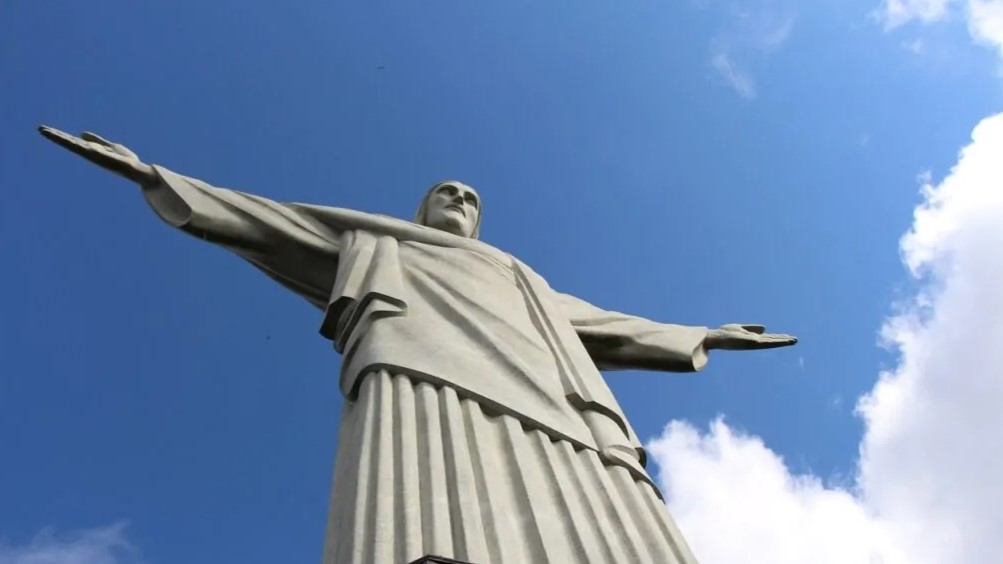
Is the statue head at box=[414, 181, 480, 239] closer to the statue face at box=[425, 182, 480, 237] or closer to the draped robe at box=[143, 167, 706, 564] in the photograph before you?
the statue face at box=[425, 182, 480, 237]

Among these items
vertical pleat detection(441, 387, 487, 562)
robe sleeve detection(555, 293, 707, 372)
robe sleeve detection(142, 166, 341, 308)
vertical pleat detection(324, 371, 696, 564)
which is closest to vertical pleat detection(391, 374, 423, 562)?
vertical pleat detection(324, 371, 696, 564)

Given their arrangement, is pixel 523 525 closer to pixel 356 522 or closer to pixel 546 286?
pixel 356 522

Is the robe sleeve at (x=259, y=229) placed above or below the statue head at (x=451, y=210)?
below

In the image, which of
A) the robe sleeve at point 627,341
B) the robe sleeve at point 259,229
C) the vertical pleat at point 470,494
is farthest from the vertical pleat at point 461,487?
the robe sleeve at point 627,341

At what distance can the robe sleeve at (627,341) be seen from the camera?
27.3 feet

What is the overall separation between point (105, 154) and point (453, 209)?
110 inches

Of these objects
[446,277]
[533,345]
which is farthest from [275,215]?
[533,345]

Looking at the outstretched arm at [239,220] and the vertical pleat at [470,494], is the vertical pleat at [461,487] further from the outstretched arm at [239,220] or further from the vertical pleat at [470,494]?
the outstretched arm at [239,220]

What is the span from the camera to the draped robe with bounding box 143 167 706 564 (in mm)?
4516

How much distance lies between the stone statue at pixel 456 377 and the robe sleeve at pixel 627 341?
0.01m

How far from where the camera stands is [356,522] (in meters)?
4.44

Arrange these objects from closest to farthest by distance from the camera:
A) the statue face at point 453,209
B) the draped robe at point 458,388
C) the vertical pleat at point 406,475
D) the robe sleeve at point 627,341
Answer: the vertical pleat at point 406,475 → the draped robe at point 458,388 → the robe sleeve at point 627,341 → the statue face at point 453,209

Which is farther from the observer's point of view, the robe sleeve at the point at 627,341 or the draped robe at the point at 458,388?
the robe sleeve at the point at 627,341

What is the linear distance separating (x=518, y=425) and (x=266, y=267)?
3147 mm
